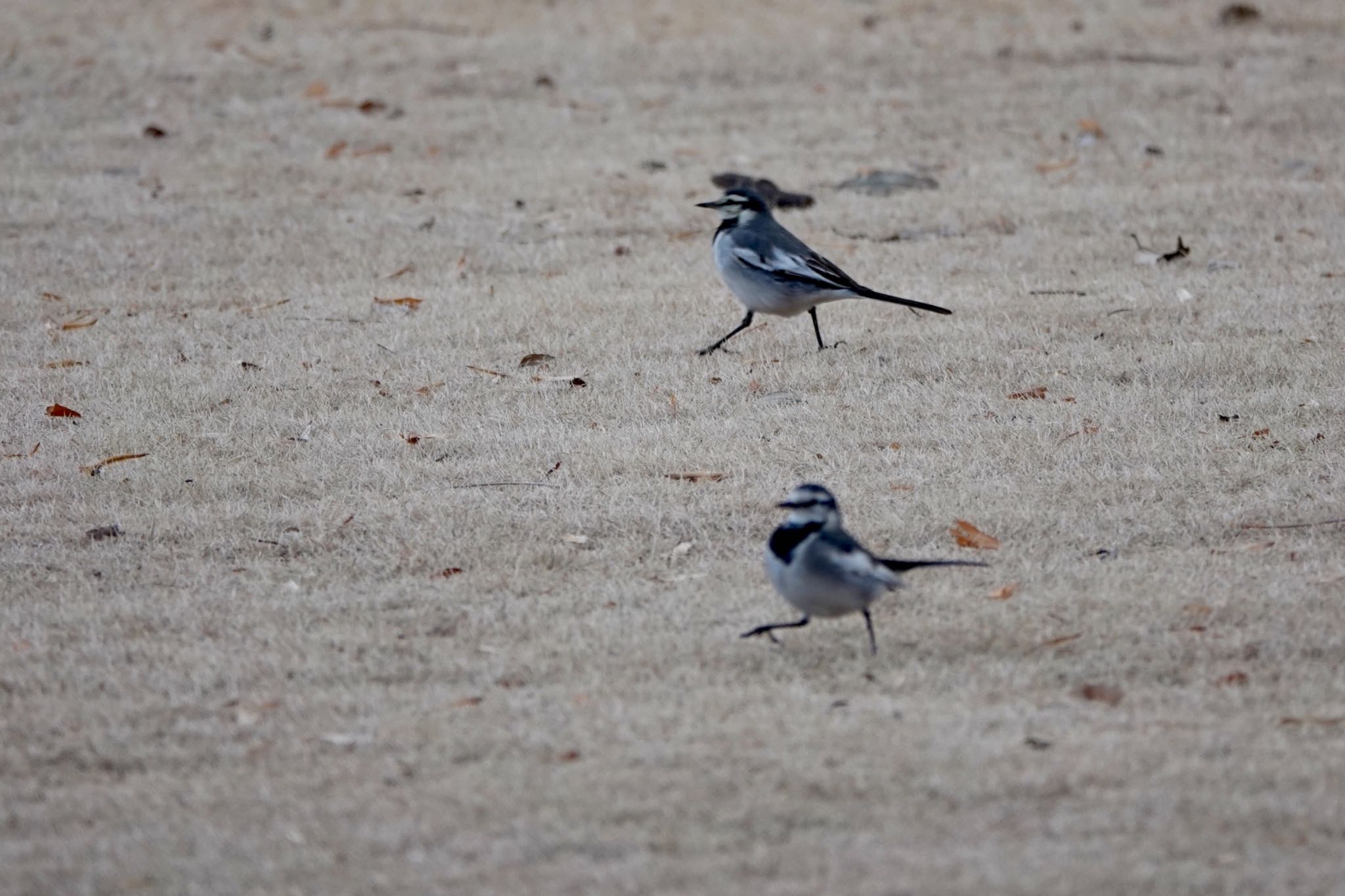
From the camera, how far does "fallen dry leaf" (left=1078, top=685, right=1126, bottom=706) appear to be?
14.9 ft

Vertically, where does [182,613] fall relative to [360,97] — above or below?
below

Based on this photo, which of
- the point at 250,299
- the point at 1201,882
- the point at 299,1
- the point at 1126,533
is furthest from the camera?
the point at 299,1

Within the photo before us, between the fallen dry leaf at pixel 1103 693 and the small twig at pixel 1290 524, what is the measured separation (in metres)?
1.46

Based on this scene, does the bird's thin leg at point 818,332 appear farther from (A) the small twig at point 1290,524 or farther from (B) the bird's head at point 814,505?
(B) the bird's head at point 814,505

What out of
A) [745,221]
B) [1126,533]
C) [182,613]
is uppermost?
[745,221]

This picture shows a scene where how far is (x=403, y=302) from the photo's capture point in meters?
9.08

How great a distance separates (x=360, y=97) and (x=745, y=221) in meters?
6.92

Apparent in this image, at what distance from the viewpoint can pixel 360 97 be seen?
45.6 ft

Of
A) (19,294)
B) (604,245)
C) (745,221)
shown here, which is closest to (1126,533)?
(745,221)

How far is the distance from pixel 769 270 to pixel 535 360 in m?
1.27

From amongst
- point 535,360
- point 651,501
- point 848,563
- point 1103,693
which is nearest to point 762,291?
point 535,360

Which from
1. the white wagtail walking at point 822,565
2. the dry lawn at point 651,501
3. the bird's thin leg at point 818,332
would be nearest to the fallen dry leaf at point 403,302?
the dry lawn at point 651,501

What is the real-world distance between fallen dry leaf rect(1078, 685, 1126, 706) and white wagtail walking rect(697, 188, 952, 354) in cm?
306

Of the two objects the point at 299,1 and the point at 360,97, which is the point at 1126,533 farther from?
the point at 299,1
